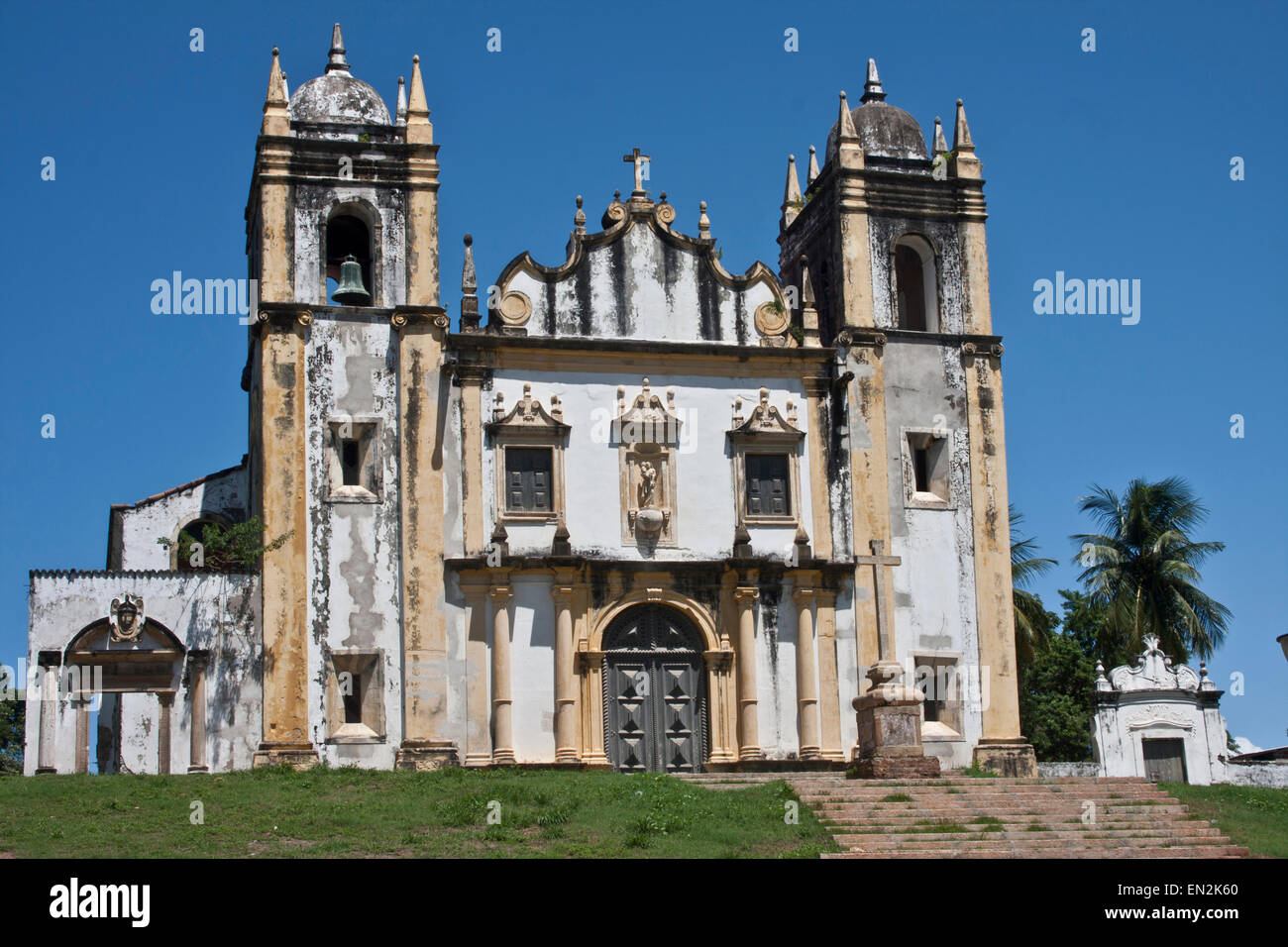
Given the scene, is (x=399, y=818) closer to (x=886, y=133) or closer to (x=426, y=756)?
(x=426, y=756)

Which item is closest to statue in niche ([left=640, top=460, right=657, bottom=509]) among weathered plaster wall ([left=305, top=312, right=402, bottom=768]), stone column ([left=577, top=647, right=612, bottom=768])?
stone column ([left=577, top=647, right=612, bottom=768])

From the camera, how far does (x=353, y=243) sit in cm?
3055

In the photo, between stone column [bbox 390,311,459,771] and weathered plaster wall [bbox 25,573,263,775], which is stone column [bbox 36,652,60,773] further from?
stone column [bbox 390,311,459,771]

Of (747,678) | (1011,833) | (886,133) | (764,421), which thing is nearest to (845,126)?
(886,133)

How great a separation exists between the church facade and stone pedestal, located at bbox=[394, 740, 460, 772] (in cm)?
5

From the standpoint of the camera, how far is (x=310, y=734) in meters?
26.7

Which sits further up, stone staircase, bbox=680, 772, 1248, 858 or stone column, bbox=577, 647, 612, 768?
stone column, bbox=577, 647, 612, 768

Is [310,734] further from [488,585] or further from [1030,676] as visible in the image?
[1030,676]

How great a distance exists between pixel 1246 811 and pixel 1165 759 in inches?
277

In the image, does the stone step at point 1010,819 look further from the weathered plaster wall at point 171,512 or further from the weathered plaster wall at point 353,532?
the weathered plaster wall at point 171,512

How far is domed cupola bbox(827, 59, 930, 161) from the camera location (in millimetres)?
31719
